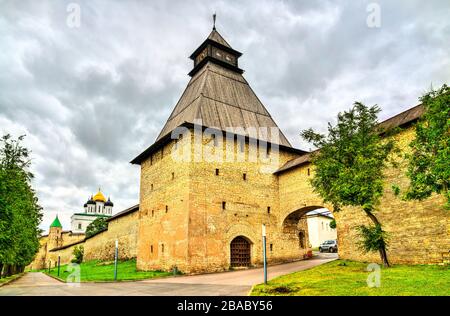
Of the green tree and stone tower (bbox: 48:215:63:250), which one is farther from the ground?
the green tree

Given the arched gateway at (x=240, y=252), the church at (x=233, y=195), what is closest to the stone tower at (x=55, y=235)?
the church at (x=233, y=195)

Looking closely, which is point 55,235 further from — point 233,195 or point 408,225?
point 408,225

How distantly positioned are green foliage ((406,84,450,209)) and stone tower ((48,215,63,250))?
69.8 metres

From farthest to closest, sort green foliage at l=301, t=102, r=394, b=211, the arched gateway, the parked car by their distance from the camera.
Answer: the parked car, the arched gateway, green foliage at l=301, t=102, r=394, b=211

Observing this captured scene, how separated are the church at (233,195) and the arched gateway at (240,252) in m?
0.06

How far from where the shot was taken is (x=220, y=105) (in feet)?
75.3

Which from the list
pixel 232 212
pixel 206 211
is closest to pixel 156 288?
pixel 206 211

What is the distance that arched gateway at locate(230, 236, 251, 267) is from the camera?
64.7 feet

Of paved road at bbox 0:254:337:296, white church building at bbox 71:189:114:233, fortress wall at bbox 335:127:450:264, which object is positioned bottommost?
paved road at bbox 0:254:337:296

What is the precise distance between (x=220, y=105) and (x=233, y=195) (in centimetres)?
655

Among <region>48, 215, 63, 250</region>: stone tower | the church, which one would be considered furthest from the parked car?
<region>48, 215, 63, 250</region>: stone tower

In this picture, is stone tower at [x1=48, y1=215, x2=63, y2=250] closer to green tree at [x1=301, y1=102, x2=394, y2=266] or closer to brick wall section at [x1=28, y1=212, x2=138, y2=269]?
brick wall section at [x1=28, y1=212, x2=138, y2=269]
